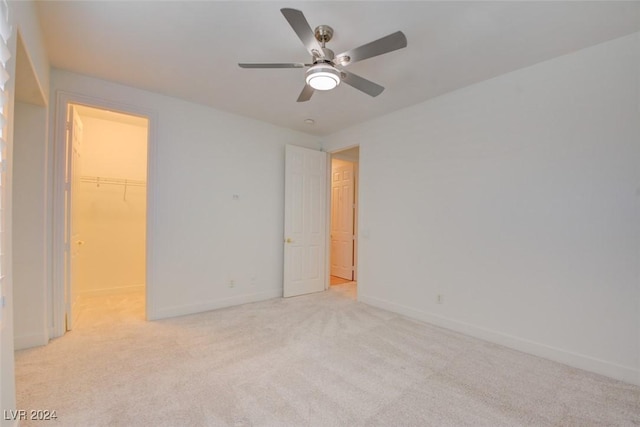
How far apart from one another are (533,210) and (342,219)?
375 cm

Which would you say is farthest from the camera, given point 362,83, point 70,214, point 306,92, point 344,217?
point 344,217

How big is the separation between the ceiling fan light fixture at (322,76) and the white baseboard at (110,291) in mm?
4426

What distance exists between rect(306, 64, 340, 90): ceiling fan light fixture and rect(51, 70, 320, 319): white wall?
6.92 ft

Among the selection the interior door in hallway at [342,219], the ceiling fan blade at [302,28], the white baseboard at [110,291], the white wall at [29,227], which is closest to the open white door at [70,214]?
the white wall at [29,227]

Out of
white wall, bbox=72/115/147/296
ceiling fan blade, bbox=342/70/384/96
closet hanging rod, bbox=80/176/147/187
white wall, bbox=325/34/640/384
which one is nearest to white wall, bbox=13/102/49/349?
white wall, bbox=72/115/147/296

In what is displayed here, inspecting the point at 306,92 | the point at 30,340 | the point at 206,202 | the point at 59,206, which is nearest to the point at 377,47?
the point at 306,92

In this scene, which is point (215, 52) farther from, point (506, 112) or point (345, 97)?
point (506, 112)

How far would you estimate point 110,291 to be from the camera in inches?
174

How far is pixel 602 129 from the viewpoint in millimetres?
2330

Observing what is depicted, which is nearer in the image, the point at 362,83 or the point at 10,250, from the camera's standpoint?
the point at 10,250

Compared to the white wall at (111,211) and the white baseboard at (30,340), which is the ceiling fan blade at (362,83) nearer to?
the white baseboard at (30,340)

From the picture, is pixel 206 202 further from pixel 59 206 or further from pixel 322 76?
pixel 322 76

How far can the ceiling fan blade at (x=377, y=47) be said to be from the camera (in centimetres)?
175

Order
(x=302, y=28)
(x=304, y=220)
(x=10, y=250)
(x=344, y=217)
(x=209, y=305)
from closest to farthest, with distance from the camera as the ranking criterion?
(x=10, y=250) < (x=302, y=28) < (x=209, y=305) < (x=304, y=220) < (x=344, y=217)
